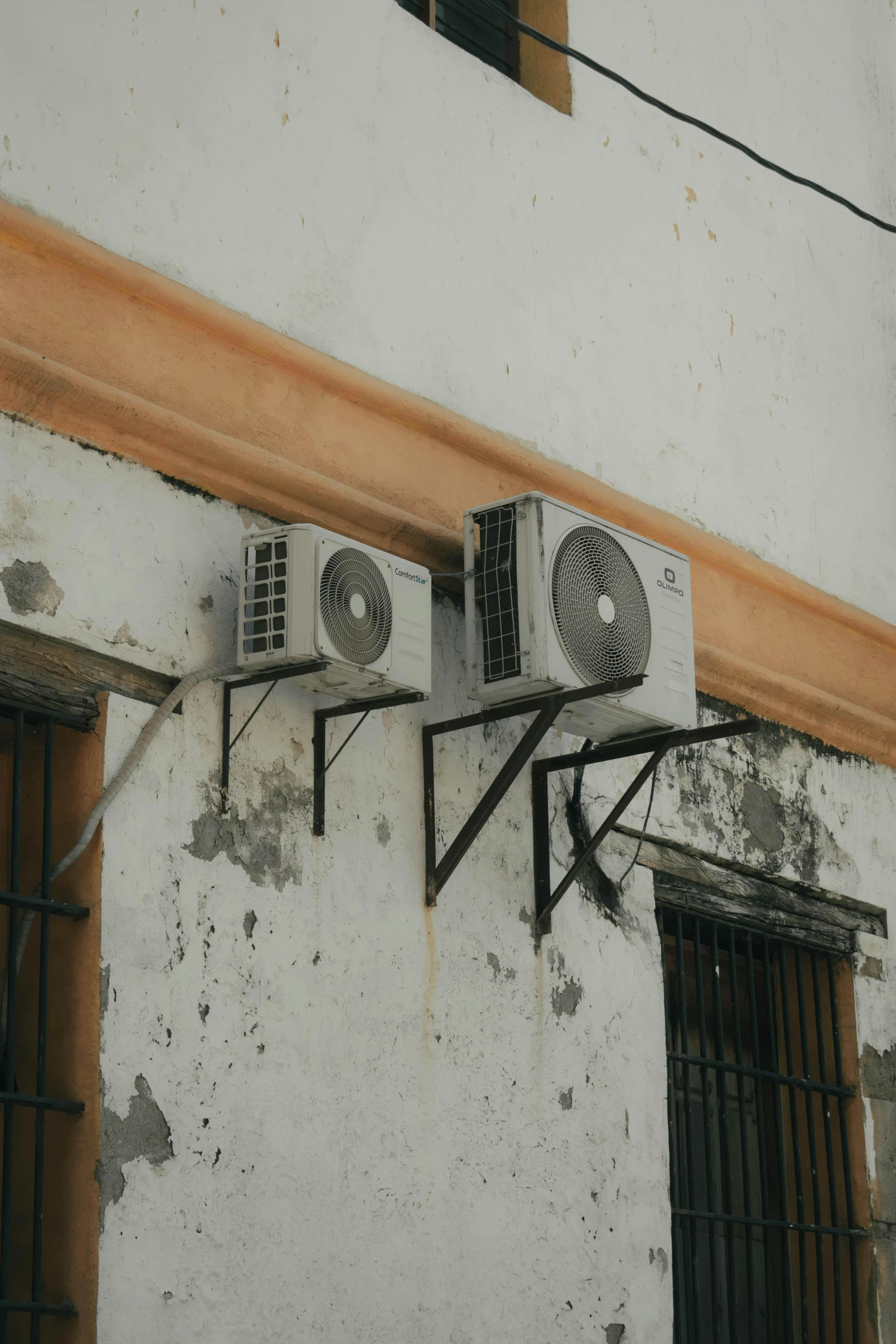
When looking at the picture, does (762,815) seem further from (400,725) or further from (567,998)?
(400,725)

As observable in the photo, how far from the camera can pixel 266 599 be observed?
12.9 ft

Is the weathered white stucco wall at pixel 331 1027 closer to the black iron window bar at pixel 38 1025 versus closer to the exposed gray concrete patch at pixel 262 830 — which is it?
the exposed gray concrete patch at pixel 262 830

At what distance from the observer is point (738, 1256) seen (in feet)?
17.2

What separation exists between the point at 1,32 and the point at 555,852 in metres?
2.61

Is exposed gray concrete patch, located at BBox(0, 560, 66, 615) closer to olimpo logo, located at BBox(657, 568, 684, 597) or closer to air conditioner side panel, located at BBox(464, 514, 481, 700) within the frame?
air conditioner side panel, located at BBox(464, 514, 481, 700)

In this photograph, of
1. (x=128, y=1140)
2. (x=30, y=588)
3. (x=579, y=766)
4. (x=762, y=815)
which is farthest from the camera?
(x=762, y=815)

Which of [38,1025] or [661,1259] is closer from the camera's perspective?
[38,1025]

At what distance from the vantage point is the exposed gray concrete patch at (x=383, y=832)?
4297 mm

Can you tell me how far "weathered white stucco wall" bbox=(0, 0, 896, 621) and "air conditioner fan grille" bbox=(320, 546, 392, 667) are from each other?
80 cm

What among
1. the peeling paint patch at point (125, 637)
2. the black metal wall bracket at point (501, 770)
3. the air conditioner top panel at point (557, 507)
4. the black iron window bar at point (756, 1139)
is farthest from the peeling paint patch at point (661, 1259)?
the peeling paint patch at point (125, 637)

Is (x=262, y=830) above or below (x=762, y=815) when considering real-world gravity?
below

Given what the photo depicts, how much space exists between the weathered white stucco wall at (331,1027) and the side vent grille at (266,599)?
0.14 metres

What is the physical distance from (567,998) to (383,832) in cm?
78

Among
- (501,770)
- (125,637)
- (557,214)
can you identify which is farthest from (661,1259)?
(557,214)
